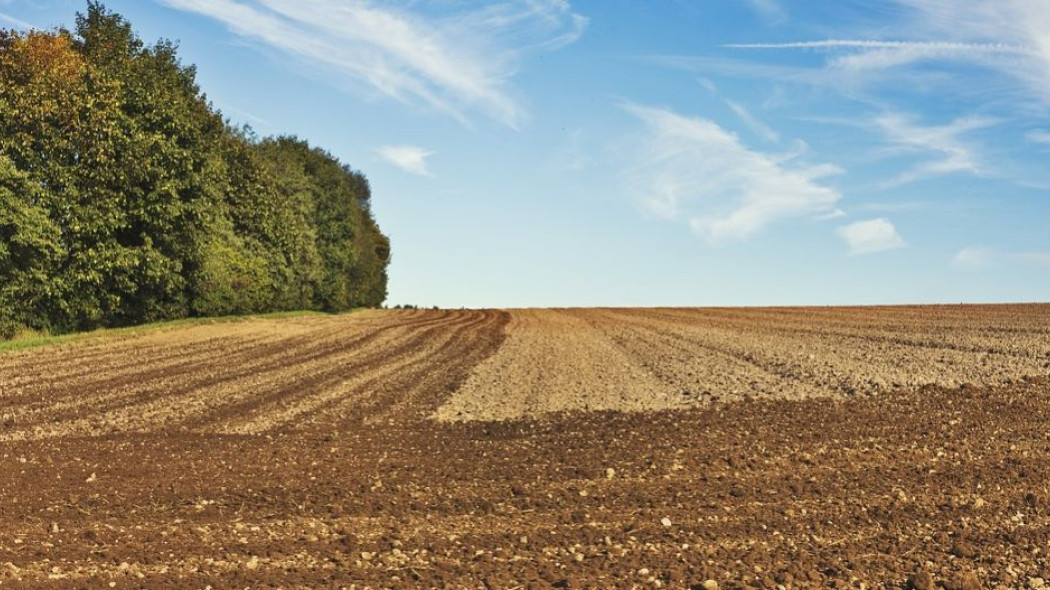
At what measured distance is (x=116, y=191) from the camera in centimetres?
3519

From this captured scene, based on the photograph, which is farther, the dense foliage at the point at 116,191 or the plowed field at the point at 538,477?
the dense foliage at the point at 116,191

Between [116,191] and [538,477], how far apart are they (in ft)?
101

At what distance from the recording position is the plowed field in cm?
737

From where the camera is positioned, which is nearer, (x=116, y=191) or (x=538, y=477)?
(x=538, y=477)

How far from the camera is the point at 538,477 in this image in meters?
10.4

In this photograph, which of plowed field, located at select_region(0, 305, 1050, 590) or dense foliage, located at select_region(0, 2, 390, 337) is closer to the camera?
plowed field, located at select_region(0, 305, 1050, 590)

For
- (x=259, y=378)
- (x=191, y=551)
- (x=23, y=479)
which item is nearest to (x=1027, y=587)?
(x=191, y=551)

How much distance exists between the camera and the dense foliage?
3234 cm

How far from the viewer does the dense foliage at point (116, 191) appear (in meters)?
32.3

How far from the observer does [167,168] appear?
3669 centimetres

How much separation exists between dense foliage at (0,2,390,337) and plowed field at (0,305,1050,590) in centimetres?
1245

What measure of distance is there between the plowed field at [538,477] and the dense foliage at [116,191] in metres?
12.5

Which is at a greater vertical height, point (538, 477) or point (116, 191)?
point (116, 191)

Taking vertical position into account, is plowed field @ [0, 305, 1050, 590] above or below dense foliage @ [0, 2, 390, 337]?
below
